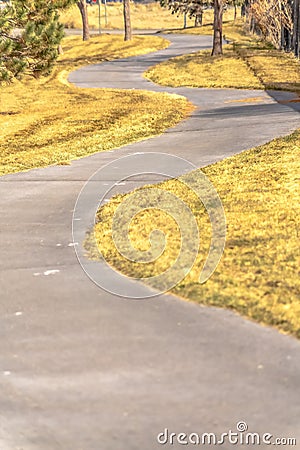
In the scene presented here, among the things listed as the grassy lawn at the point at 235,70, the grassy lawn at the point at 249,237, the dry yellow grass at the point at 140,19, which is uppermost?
→ the grassy lawn at the point at 249,237

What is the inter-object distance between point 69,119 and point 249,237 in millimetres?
14182

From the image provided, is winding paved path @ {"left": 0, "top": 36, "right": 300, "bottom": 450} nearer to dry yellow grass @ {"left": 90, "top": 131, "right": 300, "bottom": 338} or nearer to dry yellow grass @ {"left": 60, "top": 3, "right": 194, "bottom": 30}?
dry yellow grass @ {"left": 90, "top": 131, "right": 300, "bottom": 338}

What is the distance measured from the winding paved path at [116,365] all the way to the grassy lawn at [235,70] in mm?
20187

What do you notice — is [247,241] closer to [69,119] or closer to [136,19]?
[69,119]

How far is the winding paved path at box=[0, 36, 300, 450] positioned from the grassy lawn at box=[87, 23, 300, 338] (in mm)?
325

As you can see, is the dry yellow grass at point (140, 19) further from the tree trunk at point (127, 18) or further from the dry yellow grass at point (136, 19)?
the tree trunk at point (127, 18)

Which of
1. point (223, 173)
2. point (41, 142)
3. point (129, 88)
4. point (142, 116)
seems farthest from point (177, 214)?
point (129, 88)

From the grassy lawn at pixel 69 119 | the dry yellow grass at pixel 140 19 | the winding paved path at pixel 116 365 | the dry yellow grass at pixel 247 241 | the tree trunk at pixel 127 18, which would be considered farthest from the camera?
the dry yellow grass at pixel 140 19

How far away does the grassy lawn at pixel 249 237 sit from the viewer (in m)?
6.60

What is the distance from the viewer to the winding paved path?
4730 millimetres

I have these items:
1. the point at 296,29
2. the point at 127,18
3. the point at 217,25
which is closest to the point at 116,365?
the point at 296,29

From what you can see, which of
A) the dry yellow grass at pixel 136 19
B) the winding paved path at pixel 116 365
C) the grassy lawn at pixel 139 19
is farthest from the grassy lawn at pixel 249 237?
the grassy lawn at pixel 139 19

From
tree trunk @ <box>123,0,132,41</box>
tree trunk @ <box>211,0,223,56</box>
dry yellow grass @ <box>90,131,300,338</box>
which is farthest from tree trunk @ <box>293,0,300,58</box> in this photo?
dry yellow grass @ <box>90,131,300,338</box>

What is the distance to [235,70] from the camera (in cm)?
3412
